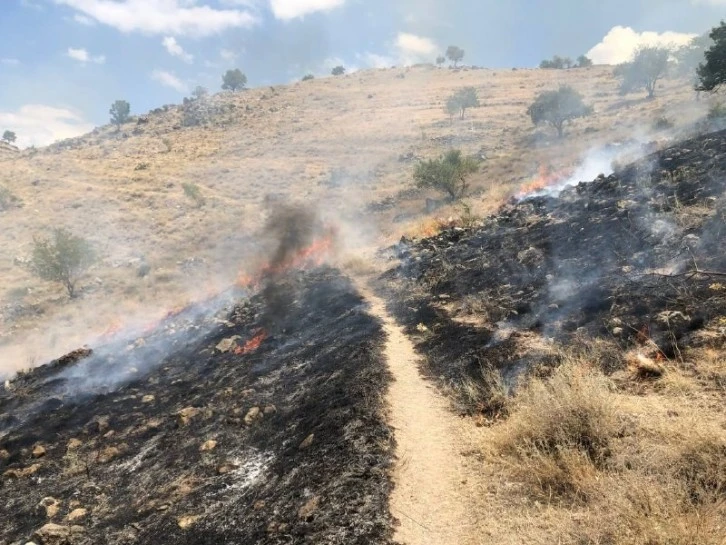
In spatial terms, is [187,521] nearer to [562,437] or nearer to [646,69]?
[562,437]

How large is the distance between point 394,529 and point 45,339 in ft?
78.1

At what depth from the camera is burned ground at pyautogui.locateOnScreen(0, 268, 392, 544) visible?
549 cm

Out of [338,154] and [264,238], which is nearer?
[264,238]

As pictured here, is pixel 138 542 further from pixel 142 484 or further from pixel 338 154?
pixel 338 154

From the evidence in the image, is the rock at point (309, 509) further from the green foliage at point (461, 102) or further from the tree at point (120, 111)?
the tree at point (120, 111)

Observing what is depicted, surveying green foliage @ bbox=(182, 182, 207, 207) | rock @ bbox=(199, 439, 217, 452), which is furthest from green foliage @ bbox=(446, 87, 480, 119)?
rock @ bbox=(199, 439, 217, 452)

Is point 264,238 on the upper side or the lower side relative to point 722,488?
upper

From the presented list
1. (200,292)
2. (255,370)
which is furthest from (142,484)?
(200,292)

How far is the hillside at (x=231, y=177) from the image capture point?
26.0 metres

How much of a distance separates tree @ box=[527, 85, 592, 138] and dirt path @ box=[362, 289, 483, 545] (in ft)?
141

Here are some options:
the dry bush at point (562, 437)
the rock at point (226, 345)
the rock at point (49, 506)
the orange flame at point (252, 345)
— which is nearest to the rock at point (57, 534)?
the rock at point (49, 506)

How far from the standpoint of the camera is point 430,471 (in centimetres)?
579

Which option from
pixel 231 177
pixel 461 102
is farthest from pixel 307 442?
pixel 461 102

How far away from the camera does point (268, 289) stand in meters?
19.9
